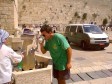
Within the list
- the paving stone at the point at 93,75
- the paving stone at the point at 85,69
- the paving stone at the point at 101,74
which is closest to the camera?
the paving stone at the point at 93,75

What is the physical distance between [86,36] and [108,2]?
102ft

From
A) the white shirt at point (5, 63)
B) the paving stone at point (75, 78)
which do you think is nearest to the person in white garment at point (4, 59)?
the white shirt at point (5, 63)

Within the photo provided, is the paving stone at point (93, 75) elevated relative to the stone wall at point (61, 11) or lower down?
lower down

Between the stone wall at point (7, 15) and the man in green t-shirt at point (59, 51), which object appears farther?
the stone wall at point (7, 15)

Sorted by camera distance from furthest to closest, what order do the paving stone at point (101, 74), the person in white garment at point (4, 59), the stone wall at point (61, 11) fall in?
the stone wall at point (61, 11)
the paving stone at point (101, 74)
the person in white garment at point (4, 59)

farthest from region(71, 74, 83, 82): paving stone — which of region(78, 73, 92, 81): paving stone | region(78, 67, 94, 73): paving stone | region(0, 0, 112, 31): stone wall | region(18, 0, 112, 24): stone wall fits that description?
region(18, 0, 112, 24): stone wall

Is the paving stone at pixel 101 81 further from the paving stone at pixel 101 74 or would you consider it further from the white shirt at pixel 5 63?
the white shirt at pixel 5 63

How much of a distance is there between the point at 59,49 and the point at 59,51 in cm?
4

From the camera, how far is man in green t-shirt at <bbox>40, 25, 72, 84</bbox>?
4.29m

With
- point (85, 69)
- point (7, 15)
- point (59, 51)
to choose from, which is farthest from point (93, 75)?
point (7, 15)

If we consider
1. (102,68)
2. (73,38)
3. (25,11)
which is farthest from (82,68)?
(25,11)

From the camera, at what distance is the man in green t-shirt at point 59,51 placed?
429 cm

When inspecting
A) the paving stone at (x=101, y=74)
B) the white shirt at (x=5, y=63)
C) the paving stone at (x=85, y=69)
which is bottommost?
the paving stone at (x=85, y=69)

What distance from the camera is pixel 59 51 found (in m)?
4.41
